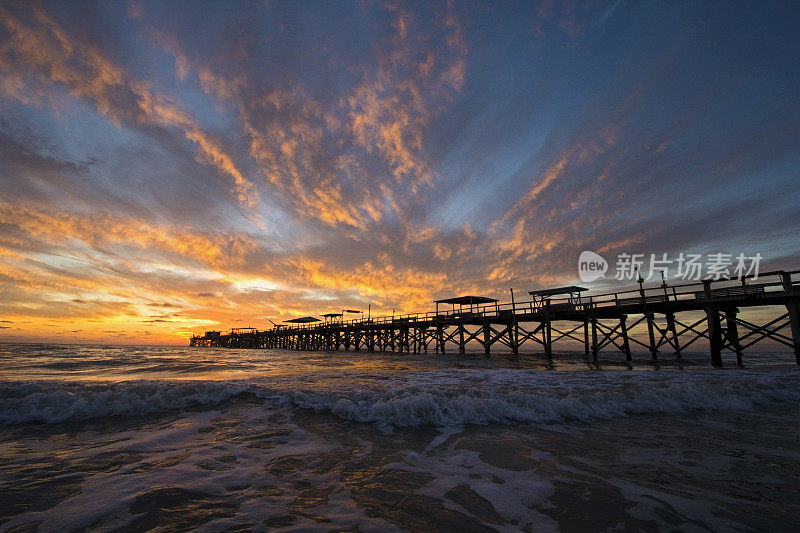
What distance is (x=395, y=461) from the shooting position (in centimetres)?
457

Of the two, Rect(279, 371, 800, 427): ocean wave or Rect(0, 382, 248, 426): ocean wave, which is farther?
Rect(279, 371, 800, 427): ocean wave

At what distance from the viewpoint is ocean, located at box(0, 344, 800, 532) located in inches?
120

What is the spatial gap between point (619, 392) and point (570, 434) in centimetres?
378

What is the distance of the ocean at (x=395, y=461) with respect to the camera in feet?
9.96

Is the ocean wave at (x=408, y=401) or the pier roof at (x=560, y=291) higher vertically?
the pier roof at (x=560, y=291)

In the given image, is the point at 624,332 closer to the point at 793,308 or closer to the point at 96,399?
the point at 793,308

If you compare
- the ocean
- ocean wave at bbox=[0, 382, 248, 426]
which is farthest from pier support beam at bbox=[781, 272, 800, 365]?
ocean wave at bbox=[0, 382, 248, 426]

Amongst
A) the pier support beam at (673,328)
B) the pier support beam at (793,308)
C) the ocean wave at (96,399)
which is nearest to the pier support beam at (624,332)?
the pier support beam at (673,328)

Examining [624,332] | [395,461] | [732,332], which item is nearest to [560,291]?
[624,332]

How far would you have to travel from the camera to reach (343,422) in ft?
21.8

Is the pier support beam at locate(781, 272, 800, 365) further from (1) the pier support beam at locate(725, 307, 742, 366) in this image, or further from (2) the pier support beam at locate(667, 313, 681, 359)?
(2) the pier support beam at locate(667, 313, 681, 359)

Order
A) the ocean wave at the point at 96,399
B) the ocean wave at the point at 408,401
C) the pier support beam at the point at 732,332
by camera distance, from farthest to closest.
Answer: the pier support beam at the point at 732,332, the ocean wave at the point at 408,401, the ocean wave at the point at 96,399

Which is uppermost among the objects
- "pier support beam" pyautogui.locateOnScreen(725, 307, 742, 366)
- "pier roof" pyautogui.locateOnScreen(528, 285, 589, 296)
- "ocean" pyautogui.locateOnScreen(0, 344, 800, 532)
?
"pier roof" pyautogui.locateOnScreen(528, 285, 589, 296)

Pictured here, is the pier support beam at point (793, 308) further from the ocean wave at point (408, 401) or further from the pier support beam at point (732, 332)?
the ocean wave at point (408, 401)
